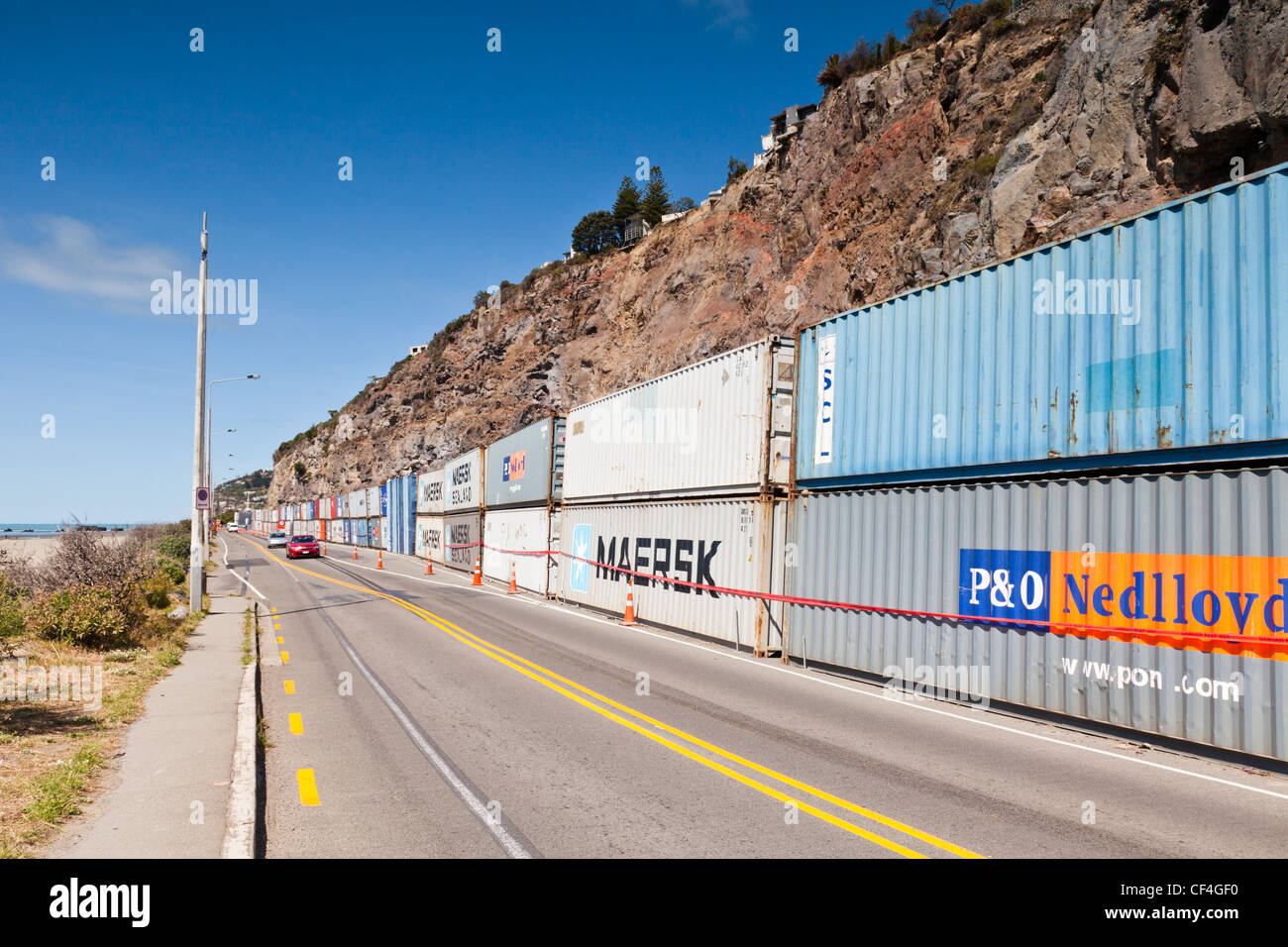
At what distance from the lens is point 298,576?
35.8 metres

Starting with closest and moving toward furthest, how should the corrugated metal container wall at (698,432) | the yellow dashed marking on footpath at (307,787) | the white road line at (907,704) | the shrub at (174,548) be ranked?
the yellow dashed marking on footpath at (307,787), the white road line at (907,704), the corrugated metal container wall at (698,432), the shrub at (174,548)

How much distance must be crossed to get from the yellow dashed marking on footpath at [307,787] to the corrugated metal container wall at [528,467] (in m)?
19.9

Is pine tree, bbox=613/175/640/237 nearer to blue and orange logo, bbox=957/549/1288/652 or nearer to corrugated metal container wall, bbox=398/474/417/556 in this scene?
corrugated metal container wall, bbox=398/474/417/556

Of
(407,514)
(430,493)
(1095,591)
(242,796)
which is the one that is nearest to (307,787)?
(242,796)

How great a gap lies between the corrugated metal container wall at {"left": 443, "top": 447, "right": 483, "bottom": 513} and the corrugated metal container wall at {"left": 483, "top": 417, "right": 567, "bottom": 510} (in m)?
1.67

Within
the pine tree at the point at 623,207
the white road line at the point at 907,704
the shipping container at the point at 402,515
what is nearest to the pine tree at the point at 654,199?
the pine tree at the point at 623,207

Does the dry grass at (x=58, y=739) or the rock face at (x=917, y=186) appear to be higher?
the rock face at (x=917, y=186)

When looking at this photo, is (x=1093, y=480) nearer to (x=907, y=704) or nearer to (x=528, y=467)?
(x=907, y=704)

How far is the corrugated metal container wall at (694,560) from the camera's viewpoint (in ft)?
53.7

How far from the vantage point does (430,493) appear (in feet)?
169

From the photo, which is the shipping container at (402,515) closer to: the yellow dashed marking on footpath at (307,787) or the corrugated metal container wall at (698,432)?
the corrugated metal container wall at (698,432)
